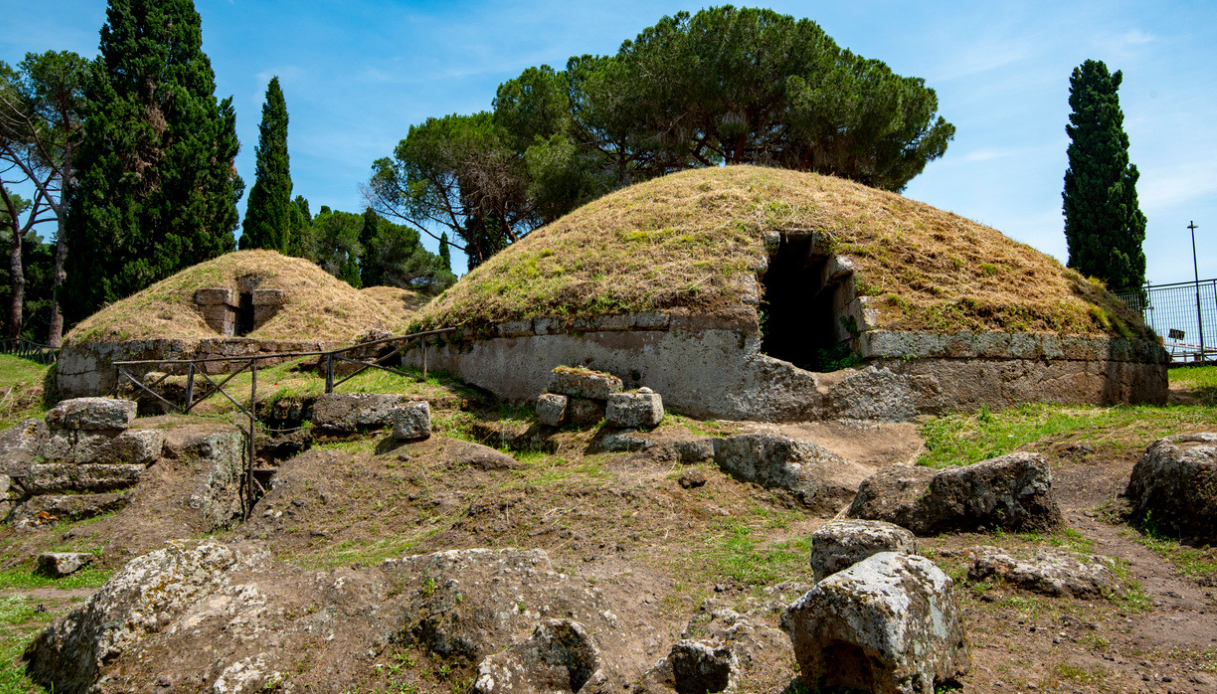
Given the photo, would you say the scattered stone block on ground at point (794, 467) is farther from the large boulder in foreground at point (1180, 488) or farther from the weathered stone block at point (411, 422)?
the weathered stone block at point (411, 422)

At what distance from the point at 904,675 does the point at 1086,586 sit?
206 cm

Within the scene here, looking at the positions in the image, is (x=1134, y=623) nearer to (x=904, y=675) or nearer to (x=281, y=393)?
(x=904, y=675)

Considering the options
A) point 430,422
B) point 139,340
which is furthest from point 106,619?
point 139,340

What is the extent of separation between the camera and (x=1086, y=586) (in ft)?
13.7

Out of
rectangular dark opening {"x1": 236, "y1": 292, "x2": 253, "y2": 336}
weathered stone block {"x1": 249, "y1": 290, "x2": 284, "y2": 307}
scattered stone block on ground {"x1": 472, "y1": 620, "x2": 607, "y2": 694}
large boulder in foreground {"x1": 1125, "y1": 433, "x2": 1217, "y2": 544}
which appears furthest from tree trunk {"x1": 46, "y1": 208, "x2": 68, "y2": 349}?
large boulder in foreground {"x1": 1125, "y1": 433, "x2": 1217, "y2": 544}

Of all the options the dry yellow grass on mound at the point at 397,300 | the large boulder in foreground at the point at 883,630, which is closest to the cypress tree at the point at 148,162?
the dry yellow grass on mound at the point at 397,300

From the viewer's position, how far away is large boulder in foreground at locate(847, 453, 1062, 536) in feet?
17.4

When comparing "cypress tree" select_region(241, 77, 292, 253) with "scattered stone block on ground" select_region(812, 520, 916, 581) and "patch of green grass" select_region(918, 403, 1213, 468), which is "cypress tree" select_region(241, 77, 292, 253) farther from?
"scattered stone block on ground" select_region(812, 520, 916, 581)

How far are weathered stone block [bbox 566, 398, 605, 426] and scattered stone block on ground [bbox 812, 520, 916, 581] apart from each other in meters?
4.58

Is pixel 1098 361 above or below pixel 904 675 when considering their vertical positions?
above

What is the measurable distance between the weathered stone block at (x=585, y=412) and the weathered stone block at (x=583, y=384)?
90 millimetres

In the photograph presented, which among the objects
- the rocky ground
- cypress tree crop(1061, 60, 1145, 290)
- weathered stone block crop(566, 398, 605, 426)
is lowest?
the rocky ground

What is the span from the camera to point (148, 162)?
72.1 feet

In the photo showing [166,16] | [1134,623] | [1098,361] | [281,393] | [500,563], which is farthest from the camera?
[166,16]
